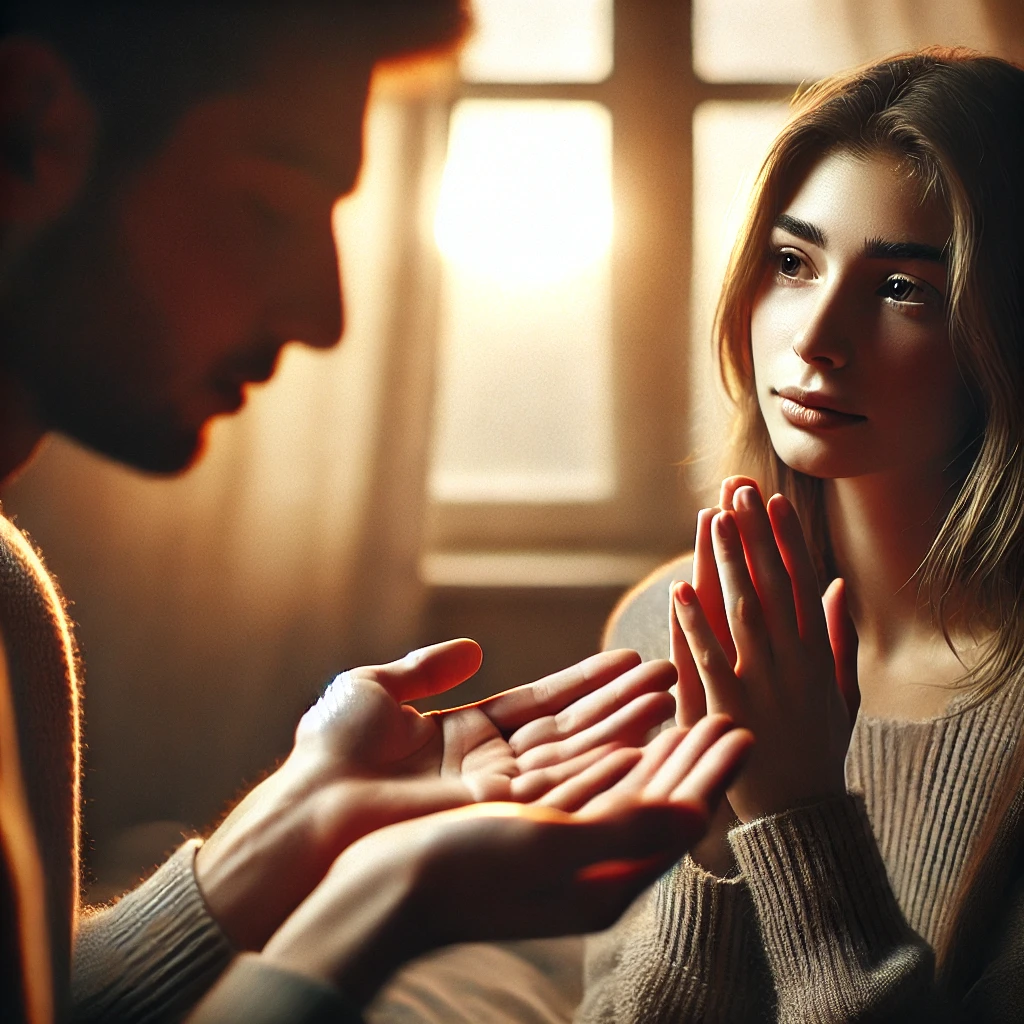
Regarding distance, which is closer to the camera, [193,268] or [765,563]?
[765,563]

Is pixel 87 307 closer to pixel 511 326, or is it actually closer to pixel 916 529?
pixel 511 326

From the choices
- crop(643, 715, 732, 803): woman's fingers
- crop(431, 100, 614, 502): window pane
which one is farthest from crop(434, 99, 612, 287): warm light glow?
crop(643, 715, 732, 803): woman's fingers

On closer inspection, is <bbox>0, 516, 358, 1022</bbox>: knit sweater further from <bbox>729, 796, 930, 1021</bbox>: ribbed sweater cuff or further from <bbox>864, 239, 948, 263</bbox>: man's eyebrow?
<bbox>864, 239, 948, 263</bbox>: man's eyebrow

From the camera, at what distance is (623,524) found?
665 mm

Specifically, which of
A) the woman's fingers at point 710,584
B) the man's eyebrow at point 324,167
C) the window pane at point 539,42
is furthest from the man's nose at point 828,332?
the man's eyebrow at point 324,167

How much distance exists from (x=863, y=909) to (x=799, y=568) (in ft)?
0.66

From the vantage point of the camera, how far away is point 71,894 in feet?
1.82

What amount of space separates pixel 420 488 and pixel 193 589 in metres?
0.18

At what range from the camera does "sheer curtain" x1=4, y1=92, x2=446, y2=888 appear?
658mm

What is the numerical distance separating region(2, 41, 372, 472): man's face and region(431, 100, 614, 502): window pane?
9cm

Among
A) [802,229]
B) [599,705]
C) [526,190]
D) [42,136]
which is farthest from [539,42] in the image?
[599,705]

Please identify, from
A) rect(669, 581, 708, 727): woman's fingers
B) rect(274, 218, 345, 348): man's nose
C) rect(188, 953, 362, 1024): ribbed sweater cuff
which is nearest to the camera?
rect(188, 953, 362, 1024): ribbed sweater cuff

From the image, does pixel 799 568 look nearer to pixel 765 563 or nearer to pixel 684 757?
pixel 765 563

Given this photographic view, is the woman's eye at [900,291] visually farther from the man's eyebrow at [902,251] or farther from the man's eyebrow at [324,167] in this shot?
the man's eyebrow at [324,167]
